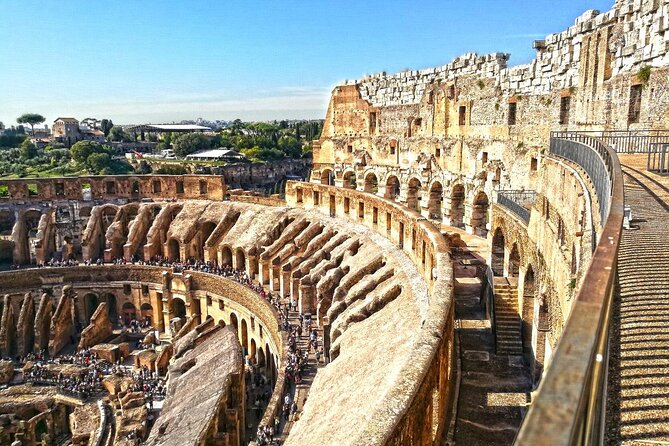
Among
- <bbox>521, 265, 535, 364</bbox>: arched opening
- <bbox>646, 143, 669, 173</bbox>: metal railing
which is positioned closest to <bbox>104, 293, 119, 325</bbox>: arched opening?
<bbox>521, 265, 535, 364</bbox>: arched opening

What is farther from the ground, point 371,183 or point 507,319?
point 371,183

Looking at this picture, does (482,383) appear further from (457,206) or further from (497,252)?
(457,206)

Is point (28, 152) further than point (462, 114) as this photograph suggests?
Yes

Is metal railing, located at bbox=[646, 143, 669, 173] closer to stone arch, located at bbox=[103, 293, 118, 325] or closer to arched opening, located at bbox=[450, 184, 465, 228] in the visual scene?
arched opening, located at bbox=[450, 184, 465, 228]

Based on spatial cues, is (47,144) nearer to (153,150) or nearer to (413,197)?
(153,150)

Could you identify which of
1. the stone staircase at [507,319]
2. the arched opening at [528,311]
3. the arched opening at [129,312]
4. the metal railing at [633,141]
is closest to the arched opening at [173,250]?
the arched opening at [129,312]

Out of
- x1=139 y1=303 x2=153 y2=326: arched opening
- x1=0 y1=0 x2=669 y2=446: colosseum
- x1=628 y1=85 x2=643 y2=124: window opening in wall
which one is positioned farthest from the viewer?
x1=139 y1=303 x2=153 y2=326: arched opening

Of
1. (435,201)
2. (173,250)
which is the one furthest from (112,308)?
(435,201)
